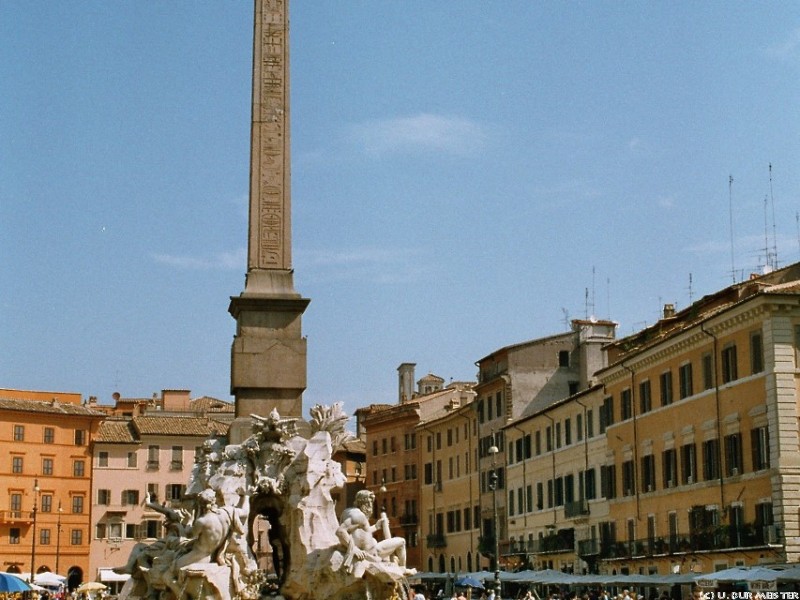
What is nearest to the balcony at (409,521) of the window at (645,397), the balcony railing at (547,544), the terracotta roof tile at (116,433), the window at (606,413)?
the terracotta roof tile at (116,433)

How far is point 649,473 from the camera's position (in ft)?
120

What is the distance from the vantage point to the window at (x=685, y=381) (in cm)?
3375

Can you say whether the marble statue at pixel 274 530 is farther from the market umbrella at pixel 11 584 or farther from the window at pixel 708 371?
the window at pixel 708 371

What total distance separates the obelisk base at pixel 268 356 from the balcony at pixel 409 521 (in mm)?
44699

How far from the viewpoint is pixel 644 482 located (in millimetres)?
36750

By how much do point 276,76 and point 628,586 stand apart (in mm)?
21122

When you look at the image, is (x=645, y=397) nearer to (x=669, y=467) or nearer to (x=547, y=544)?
(x=669, y=467)

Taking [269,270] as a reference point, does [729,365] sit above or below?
above

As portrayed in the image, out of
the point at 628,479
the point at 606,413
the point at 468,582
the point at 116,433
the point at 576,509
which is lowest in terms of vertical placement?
the point at 468,582

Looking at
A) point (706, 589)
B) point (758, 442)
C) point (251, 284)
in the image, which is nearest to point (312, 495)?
point (251, 284)

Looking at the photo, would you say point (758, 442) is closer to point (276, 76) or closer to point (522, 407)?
point (276, 76)

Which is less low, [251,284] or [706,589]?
[251,284]

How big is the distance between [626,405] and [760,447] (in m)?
9.00

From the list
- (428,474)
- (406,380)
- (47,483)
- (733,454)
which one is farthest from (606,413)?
(406,380)
